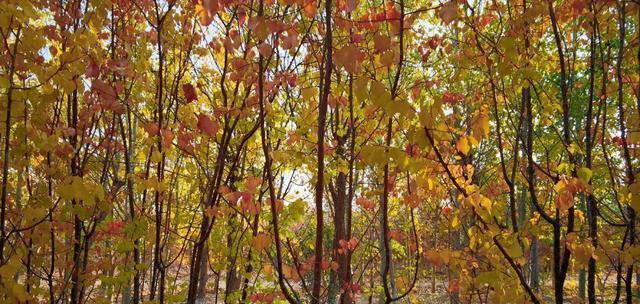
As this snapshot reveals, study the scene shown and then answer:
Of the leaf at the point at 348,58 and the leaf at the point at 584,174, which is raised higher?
the leaf at the point at 348,58

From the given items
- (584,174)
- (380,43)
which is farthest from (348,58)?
(584,174)

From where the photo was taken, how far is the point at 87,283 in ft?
9.55

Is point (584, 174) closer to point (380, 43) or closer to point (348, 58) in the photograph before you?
point (380, 43)

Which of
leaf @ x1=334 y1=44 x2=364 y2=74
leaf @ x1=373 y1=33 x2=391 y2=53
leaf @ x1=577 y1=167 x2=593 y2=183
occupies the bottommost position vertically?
leaf @ x1=577 y1=167 x2=593 y2=183

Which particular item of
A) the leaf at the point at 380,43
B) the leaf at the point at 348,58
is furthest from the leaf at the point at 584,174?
the leaf at the point at 348,58

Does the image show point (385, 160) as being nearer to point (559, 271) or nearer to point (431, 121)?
point (431, 121)

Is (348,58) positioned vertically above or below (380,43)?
below

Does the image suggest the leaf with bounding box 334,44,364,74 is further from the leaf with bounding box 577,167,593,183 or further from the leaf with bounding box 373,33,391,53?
the leaf with bounding box 577,167,593,183

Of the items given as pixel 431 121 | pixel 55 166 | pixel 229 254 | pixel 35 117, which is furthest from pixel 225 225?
pixel 431 121

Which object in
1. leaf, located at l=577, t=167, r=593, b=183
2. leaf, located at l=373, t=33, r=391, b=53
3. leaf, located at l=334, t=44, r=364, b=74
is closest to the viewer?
leaf, located at l=334, t=44, r=364, b=74

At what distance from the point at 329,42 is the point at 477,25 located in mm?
1983

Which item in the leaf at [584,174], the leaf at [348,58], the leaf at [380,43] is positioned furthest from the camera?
the leaf at [584,174]

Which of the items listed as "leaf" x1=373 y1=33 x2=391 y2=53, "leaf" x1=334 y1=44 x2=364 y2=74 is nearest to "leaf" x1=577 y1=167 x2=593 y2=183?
"leaf" x1=373 y1=33 x2=391 y2=53

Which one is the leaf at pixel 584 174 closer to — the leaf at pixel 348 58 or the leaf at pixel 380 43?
the leaf at pixel 380 43
